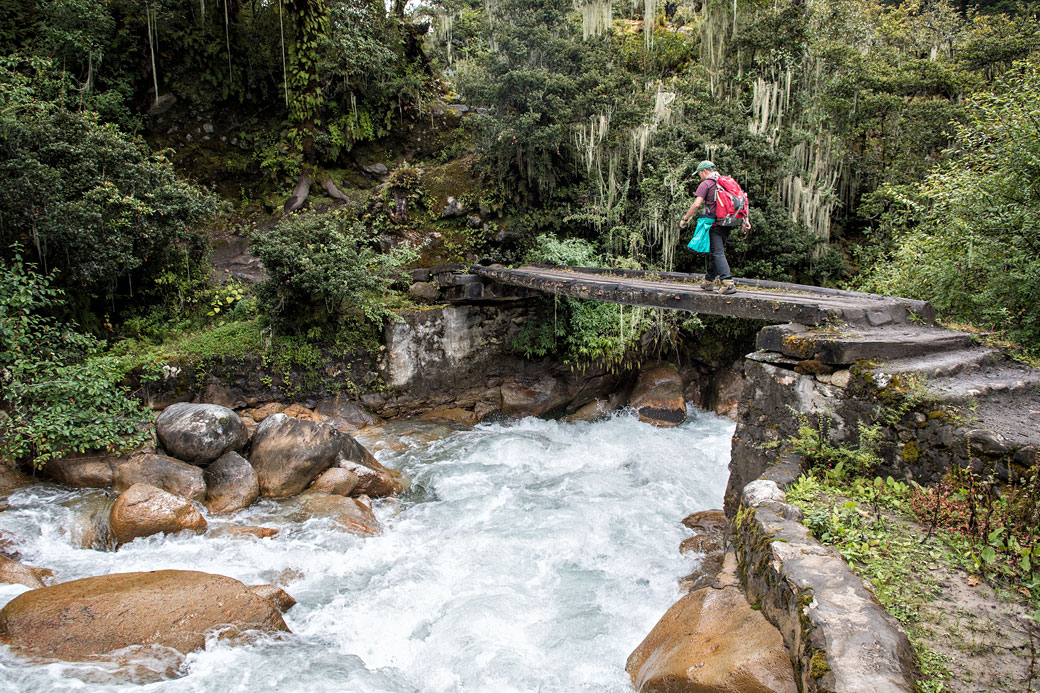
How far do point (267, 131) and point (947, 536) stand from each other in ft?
48.9

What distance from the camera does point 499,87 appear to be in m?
11.2

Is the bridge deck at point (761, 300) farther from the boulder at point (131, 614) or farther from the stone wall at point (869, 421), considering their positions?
the boulder at point (131, 614)

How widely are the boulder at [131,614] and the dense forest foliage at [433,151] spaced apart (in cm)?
A: 397

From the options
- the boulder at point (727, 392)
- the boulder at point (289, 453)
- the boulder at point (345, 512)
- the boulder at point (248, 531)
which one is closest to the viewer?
the boulder at point (248, 531)

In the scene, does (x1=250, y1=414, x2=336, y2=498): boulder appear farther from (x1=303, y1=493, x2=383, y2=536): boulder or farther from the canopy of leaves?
the canopy of leaves

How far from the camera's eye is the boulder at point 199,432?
6.92 m

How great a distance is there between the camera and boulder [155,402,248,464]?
6.92 m

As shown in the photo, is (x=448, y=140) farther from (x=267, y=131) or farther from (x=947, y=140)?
(x=947, y=140)

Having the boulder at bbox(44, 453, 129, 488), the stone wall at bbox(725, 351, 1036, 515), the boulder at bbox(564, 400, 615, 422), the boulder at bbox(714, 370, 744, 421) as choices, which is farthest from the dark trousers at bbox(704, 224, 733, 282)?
the boulder at bbox(44, 453, 129, 488)

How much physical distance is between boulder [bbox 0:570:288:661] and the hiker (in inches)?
221

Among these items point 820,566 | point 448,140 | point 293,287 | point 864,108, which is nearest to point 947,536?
point 820,566

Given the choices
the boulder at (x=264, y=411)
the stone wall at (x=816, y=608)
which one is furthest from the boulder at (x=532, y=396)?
the stone wall at (x=816, y=608)

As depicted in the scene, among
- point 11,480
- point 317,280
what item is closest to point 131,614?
point 11,480

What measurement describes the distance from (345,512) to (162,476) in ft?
7.33
